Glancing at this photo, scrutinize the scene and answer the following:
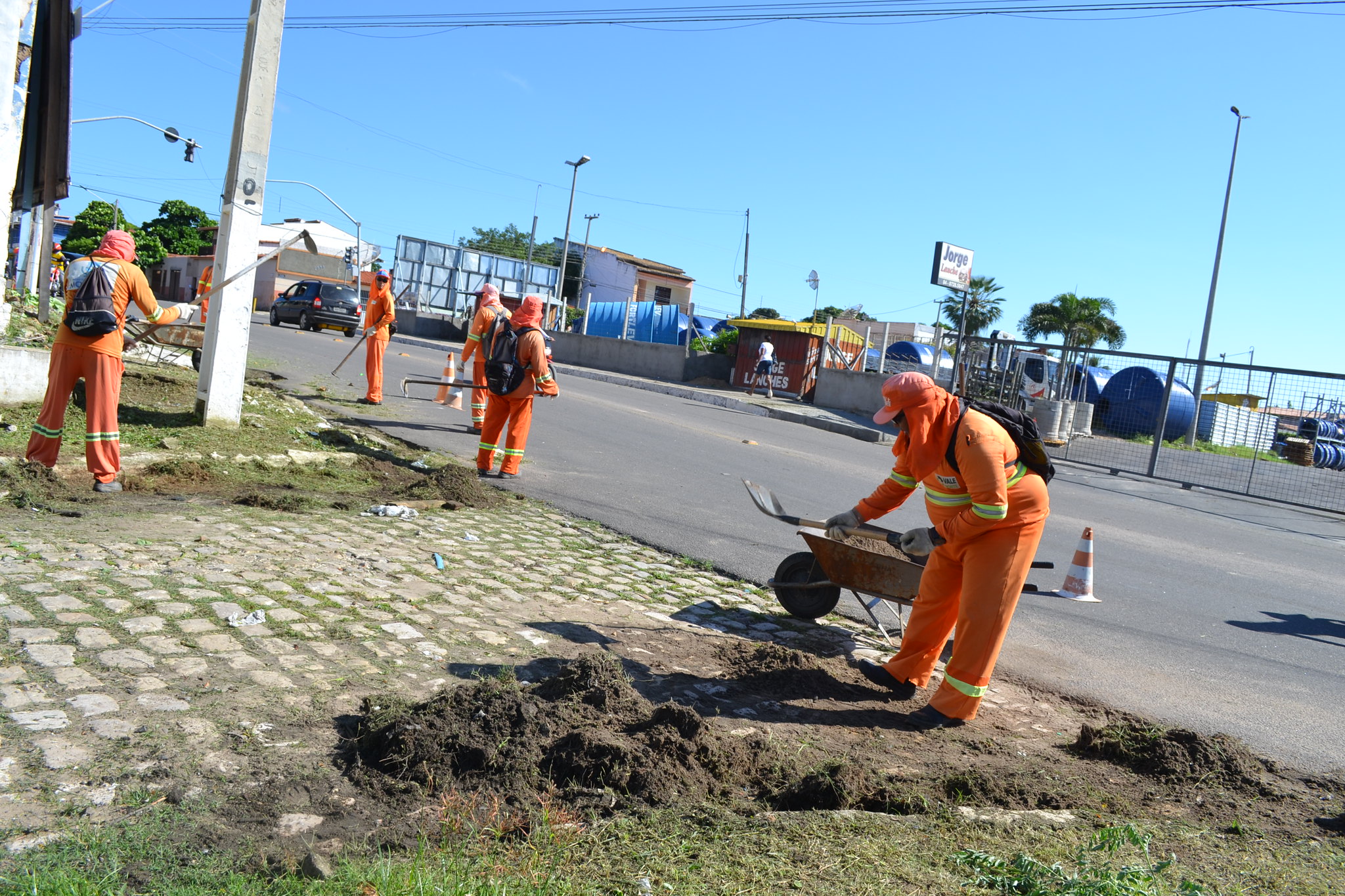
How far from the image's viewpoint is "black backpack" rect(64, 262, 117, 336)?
6.62 m

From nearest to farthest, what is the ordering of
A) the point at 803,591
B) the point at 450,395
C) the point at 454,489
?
the point at 803,591
the point at 454,489
the point at 450,395

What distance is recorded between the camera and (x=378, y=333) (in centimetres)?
1373

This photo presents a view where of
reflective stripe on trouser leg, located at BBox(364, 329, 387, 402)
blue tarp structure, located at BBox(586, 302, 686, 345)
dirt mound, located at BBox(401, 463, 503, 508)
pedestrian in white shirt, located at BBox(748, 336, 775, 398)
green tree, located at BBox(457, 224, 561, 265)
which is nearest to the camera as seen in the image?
dirt mound, located at BBox(401, 463, 503, 508)

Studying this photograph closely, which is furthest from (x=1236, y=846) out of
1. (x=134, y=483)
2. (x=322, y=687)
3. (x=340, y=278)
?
(x=340, y=278)

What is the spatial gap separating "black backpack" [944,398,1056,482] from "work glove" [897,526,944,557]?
34 cm

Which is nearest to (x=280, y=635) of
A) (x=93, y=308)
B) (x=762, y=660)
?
(x=762, y=660)

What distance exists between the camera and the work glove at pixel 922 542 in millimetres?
4543

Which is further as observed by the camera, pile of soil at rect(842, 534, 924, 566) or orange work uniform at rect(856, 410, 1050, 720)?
pile of soil at rect(842, 534, 924, 566)

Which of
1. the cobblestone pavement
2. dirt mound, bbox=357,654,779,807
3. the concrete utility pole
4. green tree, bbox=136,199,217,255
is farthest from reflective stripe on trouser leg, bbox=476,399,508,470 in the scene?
green tree, bbox=136,199,217,255

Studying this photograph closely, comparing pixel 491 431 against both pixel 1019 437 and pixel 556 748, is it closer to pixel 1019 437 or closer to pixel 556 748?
pixel 1019 437

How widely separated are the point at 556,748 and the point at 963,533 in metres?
2.13

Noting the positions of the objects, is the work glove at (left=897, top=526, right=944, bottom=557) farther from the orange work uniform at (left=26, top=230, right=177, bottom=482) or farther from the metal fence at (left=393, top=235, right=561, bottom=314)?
the metal fence at (left=393, top=235, right=561, bottom=314)

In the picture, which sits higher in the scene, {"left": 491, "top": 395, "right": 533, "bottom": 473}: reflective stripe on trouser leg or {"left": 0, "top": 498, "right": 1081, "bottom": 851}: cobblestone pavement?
{"left": 491, "top": 395, "right": 533, "bottom": 473}: reflective stripe on trouser leg

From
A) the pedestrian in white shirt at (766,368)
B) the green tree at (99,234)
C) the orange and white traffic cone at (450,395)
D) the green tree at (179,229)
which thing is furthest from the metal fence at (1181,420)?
the green tree at (179,229)
